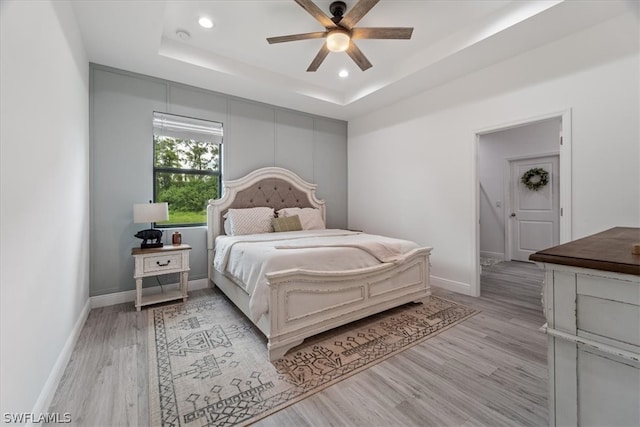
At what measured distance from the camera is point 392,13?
262cm

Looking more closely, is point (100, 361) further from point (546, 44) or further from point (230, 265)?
point (546, 44)

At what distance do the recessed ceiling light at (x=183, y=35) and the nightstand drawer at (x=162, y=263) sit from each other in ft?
7.99

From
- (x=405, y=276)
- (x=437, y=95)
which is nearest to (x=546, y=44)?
(x=437, y=95)

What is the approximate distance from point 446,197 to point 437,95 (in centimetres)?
145

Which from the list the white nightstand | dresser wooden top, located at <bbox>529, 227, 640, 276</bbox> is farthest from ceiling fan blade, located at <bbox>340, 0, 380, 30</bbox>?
the white nightstand

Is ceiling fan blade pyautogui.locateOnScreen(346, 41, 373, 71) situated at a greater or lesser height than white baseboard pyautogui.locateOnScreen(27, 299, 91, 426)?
greater

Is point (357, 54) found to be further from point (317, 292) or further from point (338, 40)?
point (317, 292)

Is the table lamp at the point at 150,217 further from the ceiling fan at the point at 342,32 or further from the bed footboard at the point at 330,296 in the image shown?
the ceiling fan at the point at 342,32

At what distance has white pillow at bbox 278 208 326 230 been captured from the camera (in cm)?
422

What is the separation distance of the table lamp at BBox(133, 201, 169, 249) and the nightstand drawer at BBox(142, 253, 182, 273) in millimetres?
211

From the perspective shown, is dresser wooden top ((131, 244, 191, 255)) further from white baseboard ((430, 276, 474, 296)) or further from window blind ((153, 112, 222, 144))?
white baseboard ((430, 276, 474, 296))

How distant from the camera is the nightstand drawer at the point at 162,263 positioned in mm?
2992

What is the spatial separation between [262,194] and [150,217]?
1.59m

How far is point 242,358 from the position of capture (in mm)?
2062
